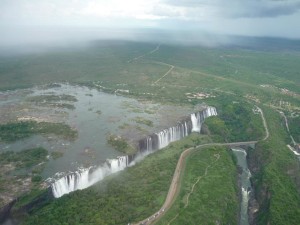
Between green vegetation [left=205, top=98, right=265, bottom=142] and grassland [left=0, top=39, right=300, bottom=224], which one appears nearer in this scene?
grassland [left=0, top=39, right=300, bottom=224]

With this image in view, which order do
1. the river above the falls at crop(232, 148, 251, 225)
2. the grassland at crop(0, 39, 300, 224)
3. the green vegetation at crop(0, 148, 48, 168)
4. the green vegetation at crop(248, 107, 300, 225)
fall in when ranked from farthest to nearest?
the green vegetation at crop(0, 148, 48, 168), the river above the falls at crop(232, 148, 251, 225), the green vegetation at crop(248, 107, 300, 225), the grassland at crop(0, 39, 300, 224)

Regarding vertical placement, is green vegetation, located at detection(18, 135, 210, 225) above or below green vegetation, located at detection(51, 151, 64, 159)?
below

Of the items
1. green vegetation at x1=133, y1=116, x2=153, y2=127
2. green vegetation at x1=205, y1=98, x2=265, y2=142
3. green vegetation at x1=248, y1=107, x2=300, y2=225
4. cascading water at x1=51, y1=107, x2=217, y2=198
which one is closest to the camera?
green vegetation at x1=248, y1=107, x2=300, y2=225

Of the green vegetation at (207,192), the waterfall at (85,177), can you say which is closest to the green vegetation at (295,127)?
the green vegetation at (207,192)

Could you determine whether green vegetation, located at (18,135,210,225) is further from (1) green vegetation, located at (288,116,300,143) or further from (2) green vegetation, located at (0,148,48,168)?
(1) green vegetation, located at (288,116,300,143)

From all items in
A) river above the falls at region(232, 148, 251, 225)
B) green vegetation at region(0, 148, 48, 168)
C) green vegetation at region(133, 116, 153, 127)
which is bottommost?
river above the falls at region(232, 148, 251, 225)

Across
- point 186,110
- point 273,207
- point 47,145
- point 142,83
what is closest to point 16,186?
point 47,145

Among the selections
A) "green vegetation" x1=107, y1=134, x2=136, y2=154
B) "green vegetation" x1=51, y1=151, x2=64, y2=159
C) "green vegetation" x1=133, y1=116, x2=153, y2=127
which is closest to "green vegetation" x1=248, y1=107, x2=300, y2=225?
"green vegetation" x1=133, y1=116, x2=153, y2=127

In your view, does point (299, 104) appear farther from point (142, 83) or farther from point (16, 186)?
point (16, 186)
